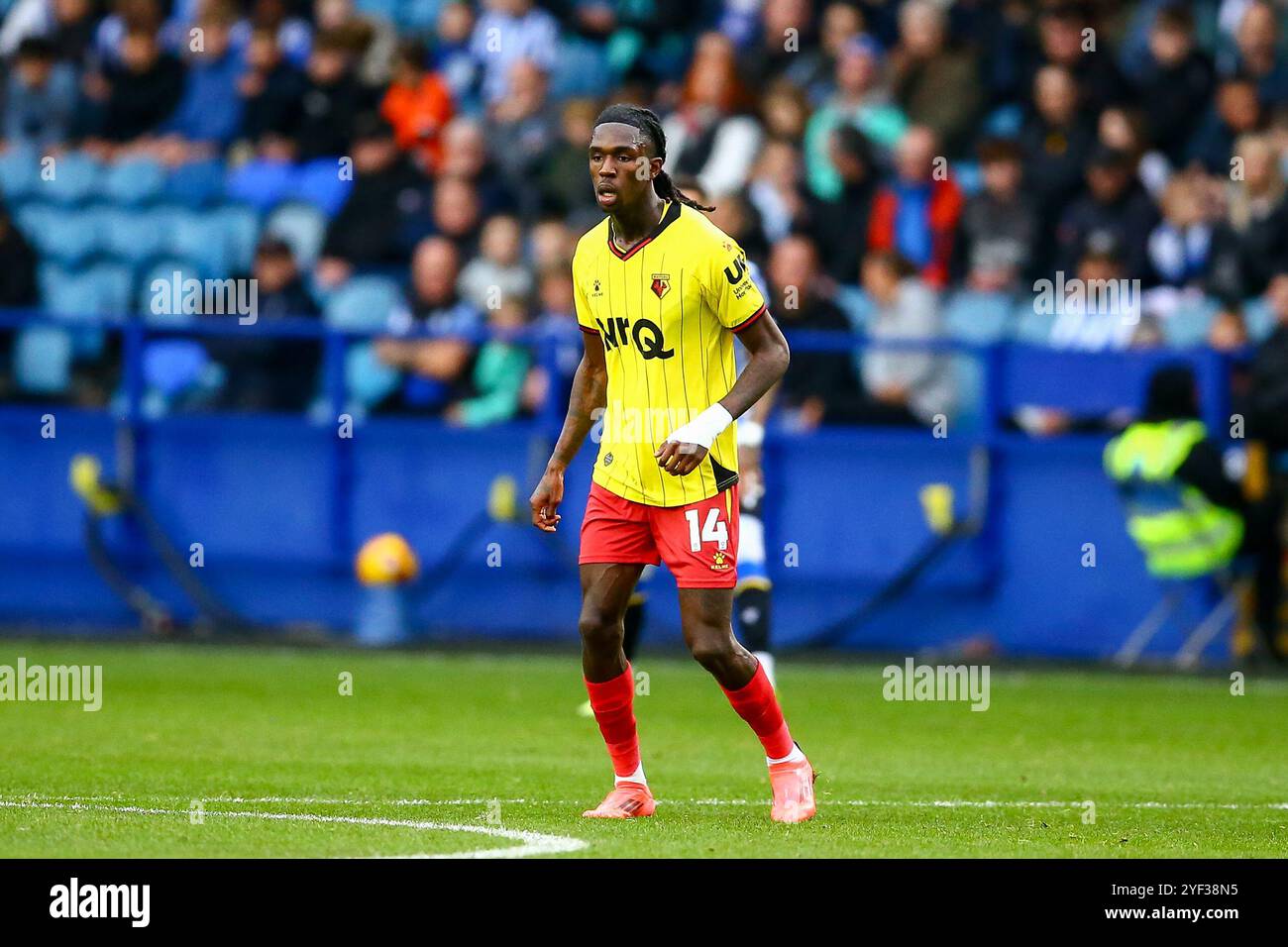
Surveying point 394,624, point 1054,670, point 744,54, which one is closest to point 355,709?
point 394,624

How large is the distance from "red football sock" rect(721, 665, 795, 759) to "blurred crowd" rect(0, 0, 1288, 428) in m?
7.48

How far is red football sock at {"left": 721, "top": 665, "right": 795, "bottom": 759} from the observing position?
334 inches

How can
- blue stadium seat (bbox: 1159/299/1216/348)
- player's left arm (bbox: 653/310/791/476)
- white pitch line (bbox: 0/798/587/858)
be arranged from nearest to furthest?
white pitch line (bbox: 0/798/587/858) → player's left arm (bbox: 653/310/791/476) → blue stadium seat (bbox: 1159/299/1216/348)

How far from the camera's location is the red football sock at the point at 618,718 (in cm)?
860

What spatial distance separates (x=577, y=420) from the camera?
878 cm

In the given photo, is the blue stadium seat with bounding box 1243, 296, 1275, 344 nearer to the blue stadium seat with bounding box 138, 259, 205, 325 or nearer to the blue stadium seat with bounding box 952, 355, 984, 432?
the blue stadium seat with bounding box 952, 355, 984, 432

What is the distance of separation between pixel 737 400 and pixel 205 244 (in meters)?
10.7

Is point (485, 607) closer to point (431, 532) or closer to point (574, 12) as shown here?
point (431, 532)

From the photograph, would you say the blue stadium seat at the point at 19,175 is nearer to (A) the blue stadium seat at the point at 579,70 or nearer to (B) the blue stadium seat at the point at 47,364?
(B) the blue stadium seat at the point at 47,364

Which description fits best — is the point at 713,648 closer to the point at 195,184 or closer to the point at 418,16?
the point at 195,184

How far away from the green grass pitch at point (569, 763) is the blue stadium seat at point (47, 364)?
2106 millimetres
